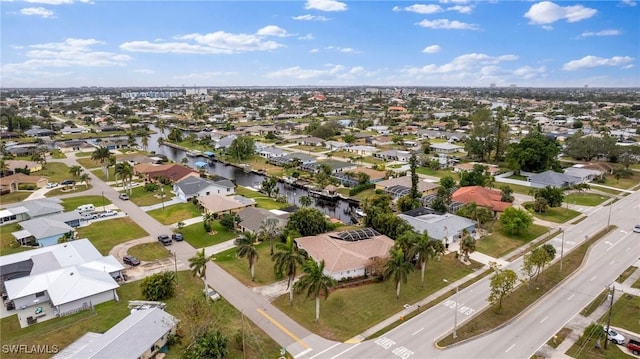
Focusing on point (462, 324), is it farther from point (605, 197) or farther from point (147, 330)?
point (605, 197)

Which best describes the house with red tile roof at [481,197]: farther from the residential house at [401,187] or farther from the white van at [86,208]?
the white van at [86,208]

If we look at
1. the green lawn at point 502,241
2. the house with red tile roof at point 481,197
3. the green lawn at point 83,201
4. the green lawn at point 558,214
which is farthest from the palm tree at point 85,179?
the green lawn at point 558,214

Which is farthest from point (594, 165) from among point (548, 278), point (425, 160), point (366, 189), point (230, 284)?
point (230, 284)

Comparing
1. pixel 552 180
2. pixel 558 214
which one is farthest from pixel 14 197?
pixel 552 180

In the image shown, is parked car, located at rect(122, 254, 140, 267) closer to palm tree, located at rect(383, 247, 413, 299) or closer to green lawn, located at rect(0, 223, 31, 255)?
green lawn, located at rect(0, 223, 31, 255)

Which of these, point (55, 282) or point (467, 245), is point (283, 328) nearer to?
point (55, 282)
